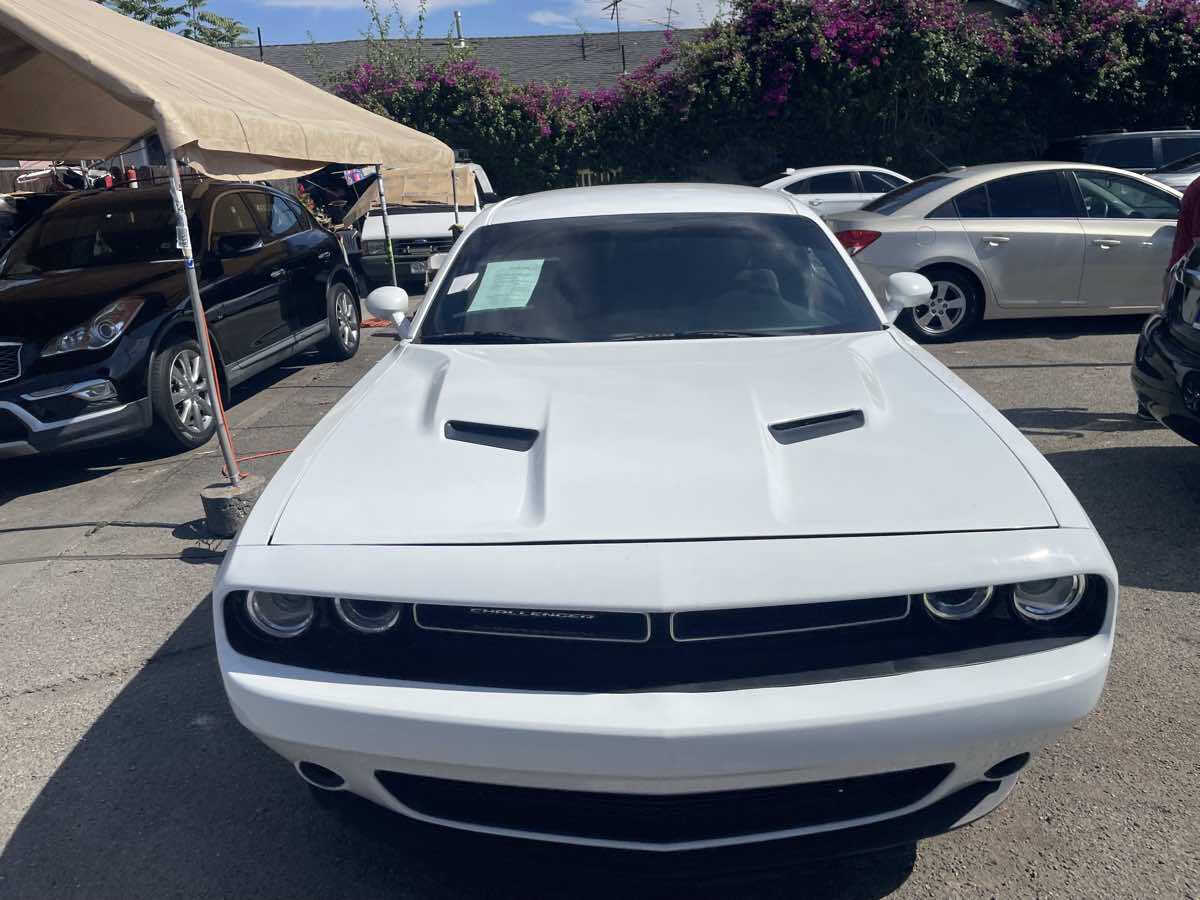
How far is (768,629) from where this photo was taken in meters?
2.04

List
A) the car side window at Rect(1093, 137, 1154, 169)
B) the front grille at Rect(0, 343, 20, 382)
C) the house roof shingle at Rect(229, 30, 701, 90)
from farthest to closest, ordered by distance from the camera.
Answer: the house roof shingle at Rect(229, 30, 701, 90), the car side window at Rect(1093, 137, 1154, 169), the front grille at Rect(0, 343, 20, 382)

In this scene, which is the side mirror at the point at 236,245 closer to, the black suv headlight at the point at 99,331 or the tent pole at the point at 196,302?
the black suv headlight at the point at 99,331

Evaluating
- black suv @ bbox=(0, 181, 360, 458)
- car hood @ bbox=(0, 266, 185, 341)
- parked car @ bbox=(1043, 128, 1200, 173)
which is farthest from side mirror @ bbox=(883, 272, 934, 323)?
parked car @ bbox=(1043, 128, 1200, 173)

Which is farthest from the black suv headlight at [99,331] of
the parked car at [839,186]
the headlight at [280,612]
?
the parked car at [839,186]

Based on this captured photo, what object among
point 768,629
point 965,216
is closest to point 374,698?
point 768,629

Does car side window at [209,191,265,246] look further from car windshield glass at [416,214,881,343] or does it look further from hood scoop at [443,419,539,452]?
hood scoop at [443,419,539,452]

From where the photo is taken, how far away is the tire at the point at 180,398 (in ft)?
20.5

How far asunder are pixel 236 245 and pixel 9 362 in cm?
207

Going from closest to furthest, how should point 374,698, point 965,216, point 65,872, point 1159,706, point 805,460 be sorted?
1. point 374,698
2. point 805,460
3. point 65,872
4. point 1159,706
5. point 965,216

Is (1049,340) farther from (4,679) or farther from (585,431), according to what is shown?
(4,679)

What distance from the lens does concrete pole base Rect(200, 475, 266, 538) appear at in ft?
15.7

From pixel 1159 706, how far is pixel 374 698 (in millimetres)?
2458

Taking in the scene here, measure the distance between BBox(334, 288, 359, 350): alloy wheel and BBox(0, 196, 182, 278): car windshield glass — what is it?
6.57ft

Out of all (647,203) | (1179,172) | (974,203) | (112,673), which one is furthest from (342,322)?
(1179,172)
